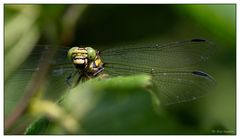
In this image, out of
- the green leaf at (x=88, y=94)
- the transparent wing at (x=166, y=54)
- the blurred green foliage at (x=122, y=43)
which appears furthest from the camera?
the transparent wing at (x=166, y=54)

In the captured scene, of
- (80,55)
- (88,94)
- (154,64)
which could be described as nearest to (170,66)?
(154,64)

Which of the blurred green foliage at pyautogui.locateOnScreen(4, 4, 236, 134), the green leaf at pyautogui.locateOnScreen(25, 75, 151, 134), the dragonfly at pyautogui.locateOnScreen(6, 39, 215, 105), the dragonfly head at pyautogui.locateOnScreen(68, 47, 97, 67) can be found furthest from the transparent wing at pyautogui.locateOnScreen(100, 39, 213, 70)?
the green leaf at pyautogui.locateOnScreen(25, 75, 151, 134)

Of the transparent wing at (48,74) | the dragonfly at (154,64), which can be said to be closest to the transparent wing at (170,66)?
the dragonfly at (154,64)

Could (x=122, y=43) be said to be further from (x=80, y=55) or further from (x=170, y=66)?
(x=170, y=66)

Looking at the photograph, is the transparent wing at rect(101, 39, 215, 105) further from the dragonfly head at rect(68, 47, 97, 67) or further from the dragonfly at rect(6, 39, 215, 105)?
the dragonfly head at rect(68, 47, 97, 67)

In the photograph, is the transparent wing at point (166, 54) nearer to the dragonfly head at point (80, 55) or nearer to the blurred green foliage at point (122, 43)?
the dragonfly head at point (80, 55)

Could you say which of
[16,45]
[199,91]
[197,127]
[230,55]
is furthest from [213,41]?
[16,45]

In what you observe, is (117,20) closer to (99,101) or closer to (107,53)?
(107,53)

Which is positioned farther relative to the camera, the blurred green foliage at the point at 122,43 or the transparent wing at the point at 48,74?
the transparent wing at the point at 48,74
